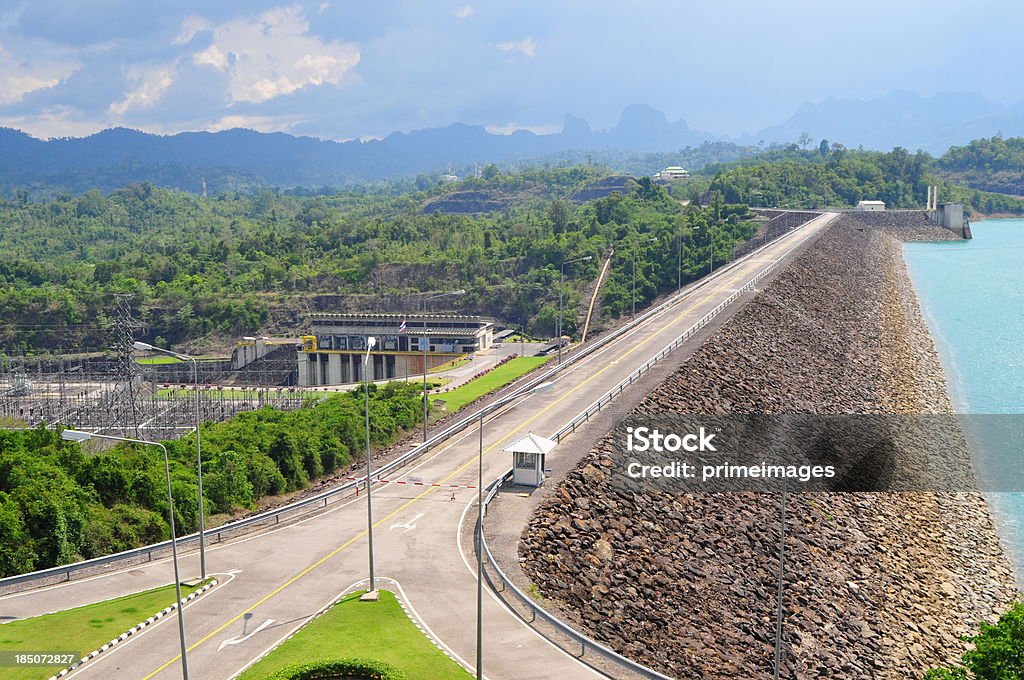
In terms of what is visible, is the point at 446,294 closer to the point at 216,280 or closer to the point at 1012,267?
the point at 216,280

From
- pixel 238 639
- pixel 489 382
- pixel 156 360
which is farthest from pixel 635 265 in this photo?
pixel 238 639

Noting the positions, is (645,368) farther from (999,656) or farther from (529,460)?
(999,656)

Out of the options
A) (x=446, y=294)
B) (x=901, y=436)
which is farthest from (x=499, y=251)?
(x=901, y=436)

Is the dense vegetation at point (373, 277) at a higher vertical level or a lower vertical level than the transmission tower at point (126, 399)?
higher

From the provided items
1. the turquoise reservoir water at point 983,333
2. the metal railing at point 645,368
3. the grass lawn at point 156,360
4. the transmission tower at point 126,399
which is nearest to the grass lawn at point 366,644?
the metal railing at point 645,368

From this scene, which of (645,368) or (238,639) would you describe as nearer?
(238,639)

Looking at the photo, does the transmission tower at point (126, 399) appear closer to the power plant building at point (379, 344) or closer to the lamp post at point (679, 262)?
the power plant building at point (379, 344)
